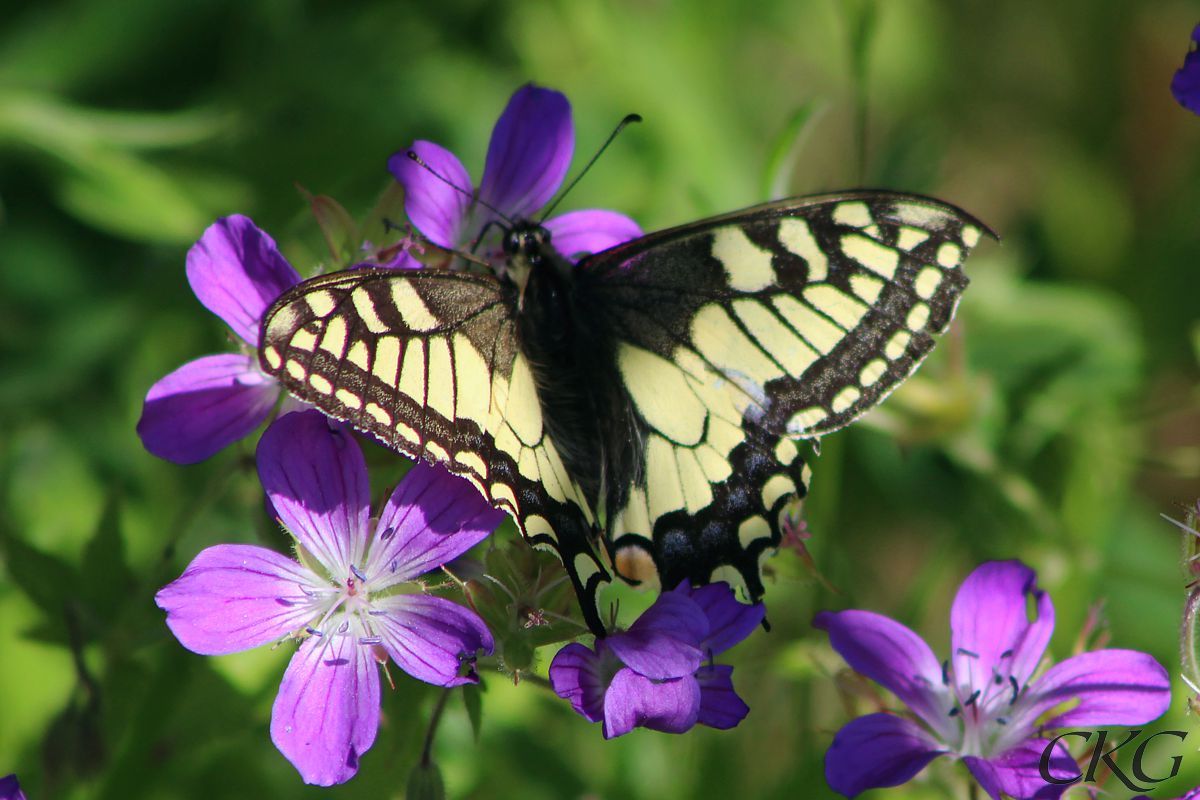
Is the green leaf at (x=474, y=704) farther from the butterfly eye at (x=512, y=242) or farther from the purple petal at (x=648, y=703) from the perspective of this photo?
the butterfly eye at (x=512, y=242)

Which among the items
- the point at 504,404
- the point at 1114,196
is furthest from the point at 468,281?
the point at 1114,196

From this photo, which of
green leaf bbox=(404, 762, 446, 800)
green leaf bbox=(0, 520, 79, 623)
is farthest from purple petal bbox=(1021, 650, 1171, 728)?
green leaf bbox=(0, 520, 79, 623)

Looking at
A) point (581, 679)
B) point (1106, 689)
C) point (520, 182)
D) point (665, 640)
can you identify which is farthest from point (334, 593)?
point (1106, 689)

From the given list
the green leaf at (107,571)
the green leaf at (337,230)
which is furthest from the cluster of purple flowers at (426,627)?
the green leaf at (107,571)

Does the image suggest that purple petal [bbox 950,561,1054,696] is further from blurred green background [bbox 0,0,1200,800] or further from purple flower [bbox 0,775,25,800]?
purple flower [bbox 0,775,25,800]

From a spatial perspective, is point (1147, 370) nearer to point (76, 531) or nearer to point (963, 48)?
point (963, 48)

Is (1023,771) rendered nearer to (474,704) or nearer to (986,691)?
(986,691)
